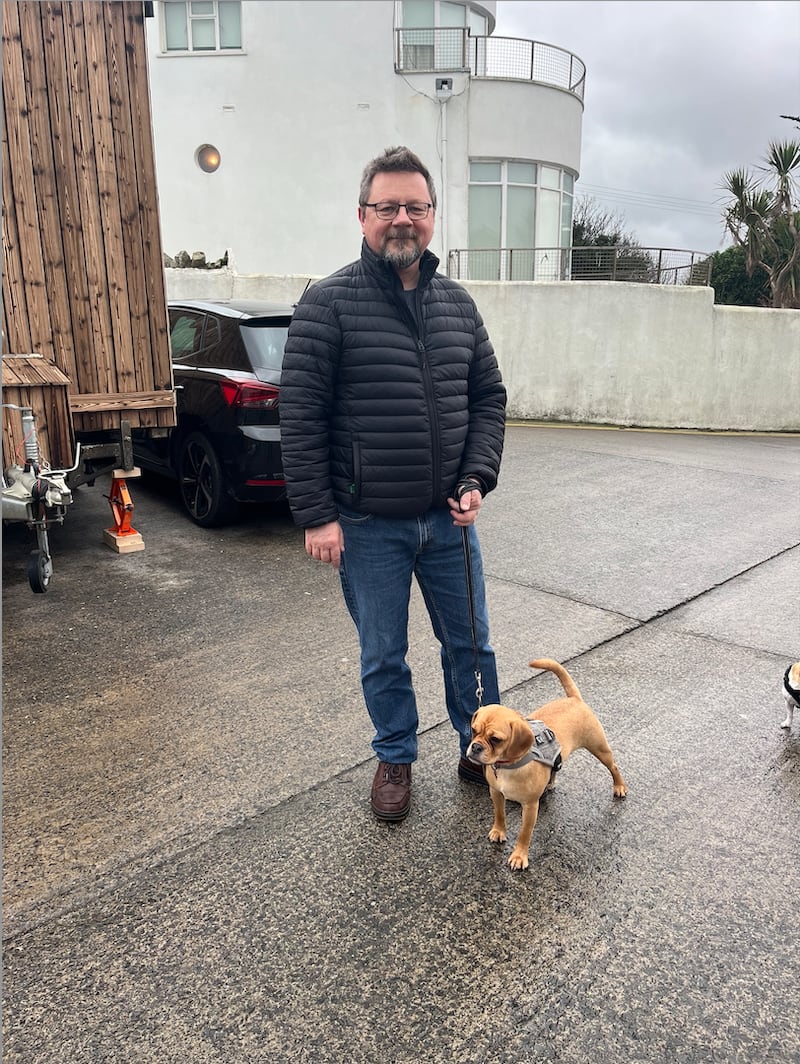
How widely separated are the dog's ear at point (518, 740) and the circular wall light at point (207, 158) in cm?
1743

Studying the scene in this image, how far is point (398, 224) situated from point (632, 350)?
11410mm

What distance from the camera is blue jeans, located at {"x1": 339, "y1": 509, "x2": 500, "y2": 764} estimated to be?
2.78 meters

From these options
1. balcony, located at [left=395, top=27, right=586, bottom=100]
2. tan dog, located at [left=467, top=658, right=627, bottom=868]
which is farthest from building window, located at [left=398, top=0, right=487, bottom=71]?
tan dog, located at [left=467, top=658, right=627, bottom=868]

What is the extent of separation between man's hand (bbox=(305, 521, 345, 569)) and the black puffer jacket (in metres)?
0.03

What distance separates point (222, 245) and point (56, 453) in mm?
13767

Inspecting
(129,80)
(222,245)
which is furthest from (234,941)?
(222,245)

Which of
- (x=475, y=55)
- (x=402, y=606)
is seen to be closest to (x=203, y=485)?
(x=402, y=606)

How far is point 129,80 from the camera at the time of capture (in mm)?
5156

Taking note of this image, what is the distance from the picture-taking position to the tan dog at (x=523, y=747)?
243 centimetres

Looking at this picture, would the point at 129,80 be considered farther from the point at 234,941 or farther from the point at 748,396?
the point at 748,396

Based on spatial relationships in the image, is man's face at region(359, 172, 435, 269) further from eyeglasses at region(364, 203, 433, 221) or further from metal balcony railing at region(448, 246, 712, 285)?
metal balcony railing at region(448, 246, 712, 285)

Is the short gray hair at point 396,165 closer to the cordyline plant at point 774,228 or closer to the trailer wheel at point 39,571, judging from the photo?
the trailer wheel at point 39,571

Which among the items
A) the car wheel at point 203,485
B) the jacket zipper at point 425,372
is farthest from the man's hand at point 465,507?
the car wheel at point 203,485

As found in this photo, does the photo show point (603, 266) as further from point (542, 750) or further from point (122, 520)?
point (542, 750)
